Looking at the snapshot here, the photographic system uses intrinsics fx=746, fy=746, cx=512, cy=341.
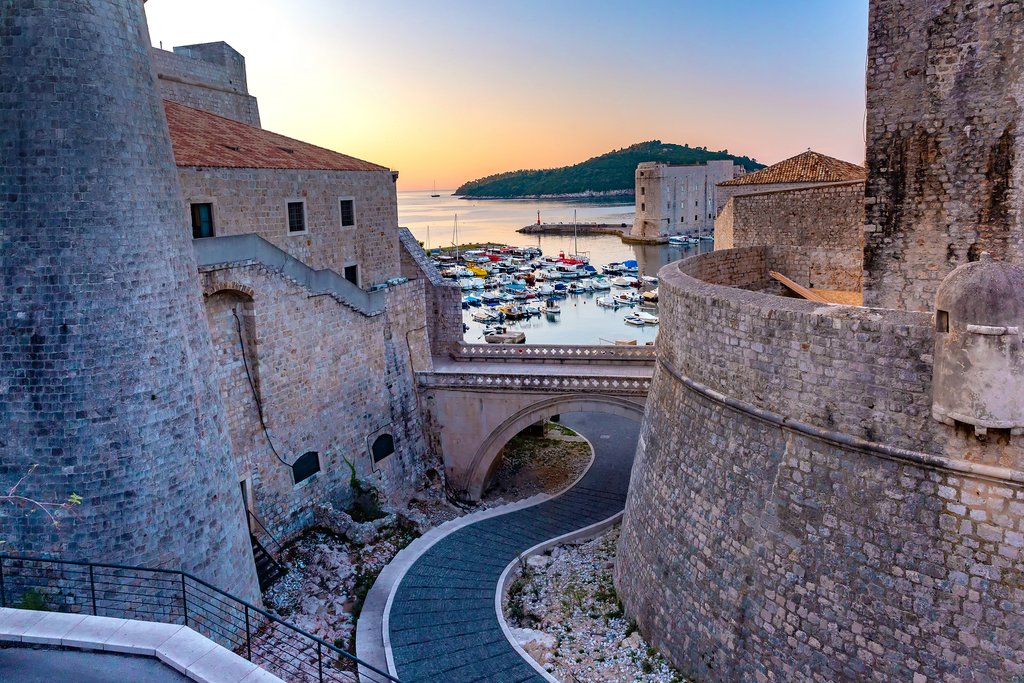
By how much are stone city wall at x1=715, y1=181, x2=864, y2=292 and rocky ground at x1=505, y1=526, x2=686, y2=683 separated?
7290mm

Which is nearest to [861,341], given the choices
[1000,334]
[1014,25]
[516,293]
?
[1000,334]

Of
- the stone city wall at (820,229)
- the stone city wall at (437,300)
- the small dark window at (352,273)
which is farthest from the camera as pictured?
the stone city wall at (437,300)

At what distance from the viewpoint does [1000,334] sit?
708 centimetres

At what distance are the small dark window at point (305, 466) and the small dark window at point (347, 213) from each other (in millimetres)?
6355

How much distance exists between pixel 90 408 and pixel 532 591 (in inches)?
310

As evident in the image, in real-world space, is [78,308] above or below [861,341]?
above

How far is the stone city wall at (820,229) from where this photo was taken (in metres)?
16.1

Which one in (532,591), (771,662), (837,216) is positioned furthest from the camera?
(837,216)

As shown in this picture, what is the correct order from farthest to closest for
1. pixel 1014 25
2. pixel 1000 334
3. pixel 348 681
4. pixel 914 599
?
pixel 348 681
pixel 1014 25
pixel 914 599
pixel 1000 334

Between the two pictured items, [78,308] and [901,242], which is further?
[901,242]

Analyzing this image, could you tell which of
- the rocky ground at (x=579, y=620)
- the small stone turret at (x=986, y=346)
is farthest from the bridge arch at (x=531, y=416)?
the small stone turret at (x=986, y=346)

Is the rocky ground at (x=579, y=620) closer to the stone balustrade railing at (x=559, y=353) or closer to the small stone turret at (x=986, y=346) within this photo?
the small stone turret at (x=986, y=346)

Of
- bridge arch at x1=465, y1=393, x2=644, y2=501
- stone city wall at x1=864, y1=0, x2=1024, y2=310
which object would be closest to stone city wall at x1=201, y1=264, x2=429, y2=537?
bridge arch at x1=465, y1=393, x2=644, y2=501

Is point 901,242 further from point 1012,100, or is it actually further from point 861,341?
point 861,341
